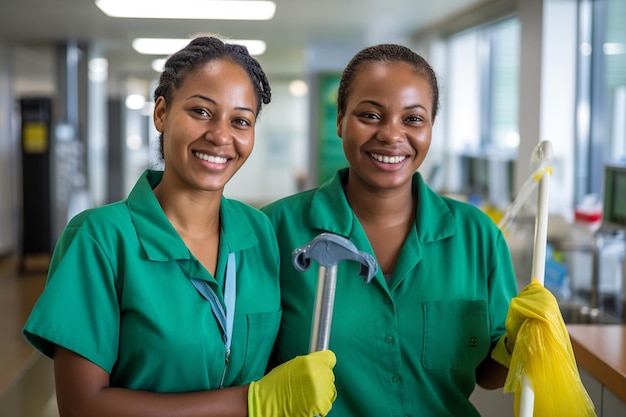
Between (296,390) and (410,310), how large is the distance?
363 millimetres

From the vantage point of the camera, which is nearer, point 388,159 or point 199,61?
point 199,61

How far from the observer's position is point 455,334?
1.75 metres

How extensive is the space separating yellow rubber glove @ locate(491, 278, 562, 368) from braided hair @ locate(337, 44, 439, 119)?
45cm

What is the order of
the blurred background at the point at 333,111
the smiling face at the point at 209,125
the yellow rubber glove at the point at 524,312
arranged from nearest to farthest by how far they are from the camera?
the smiling face at the point at 209,125
the yellow rubber glove at the point at 524,312
the blurred background at the point at 333,111

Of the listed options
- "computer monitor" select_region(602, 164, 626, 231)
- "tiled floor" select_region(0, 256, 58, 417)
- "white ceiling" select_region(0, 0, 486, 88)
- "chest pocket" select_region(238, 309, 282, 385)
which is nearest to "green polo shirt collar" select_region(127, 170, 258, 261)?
"chest pocket" select_region(238, 309, 282, 385)

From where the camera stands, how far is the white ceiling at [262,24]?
6996 mm

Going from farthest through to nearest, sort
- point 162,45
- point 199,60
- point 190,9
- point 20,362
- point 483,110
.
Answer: point 162,45 → point 483,110 → point 190,9 → point 20,362 → point 199,60

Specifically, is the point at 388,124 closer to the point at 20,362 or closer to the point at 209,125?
the point at 209,125

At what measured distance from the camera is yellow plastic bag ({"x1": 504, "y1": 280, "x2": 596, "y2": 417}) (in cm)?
162

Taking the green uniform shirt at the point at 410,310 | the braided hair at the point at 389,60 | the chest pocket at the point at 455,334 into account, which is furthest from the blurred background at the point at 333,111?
the chest pocket at the point at 455,334

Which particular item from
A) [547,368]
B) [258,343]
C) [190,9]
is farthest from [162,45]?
[547,368]

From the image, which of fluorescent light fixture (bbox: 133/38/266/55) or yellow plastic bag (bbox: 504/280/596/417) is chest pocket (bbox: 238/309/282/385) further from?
fluorescent light fixture (bbox: 133/38/266/55)

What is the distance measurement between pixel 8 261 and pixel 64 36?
2713 mm

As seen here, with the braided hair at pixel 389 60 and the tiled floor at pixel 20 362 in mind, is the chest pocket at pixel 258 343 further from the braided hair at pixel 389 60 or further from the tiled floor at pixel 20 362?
the tiled floor at pixel 20 362
